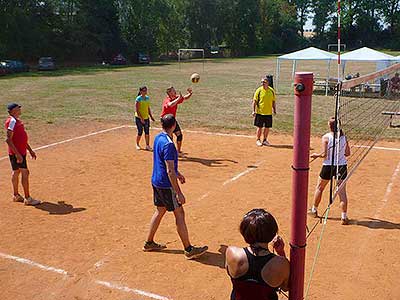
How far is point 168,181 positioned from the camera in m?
6.17

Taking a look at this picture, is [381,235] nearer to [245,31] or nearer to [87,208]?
[87,208]

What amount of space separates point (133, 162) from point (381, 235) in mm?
6365

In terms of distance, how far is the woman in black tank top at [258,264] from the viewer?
314 cm

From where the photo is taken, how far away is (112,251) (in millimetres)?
6660

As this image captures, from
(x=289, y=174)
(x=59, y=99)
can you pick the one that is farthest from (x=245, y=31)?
(x=289, y=174)

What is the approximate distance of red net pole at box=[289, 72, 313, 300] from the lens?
317 centimetres

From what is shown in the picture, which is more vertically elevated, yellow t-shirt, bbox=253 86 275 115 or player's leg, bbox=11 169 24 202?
yellow t-shirt, bbox=253 86 275 115

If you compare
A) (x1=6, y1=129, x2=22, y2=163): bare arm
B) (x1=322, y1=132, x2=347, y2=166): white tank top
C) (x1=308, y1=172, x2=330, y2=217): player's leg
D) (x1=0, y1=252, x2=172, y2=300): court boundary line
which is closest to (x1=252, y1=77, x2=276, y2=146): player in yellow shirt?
(x1=308, y1=172, x2=330, y2=217): player's leg

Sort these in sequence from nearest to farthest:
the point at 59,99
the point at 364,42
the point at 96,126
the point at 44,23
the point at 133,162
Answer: the point at 133,162, the point at 96,126, the point at 59,99, the point at 44,23, the point at 364,42

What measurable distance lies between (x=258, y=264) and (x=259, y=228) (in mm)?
248

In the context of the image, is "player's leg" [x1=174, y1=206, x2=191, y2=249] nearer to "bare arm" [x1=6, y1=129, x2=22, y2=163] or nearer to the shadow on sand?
the shadow on sand

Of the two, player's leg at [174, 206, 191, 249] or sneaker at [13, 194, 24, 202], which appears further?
sneaker at [13, 194, 24, 202]

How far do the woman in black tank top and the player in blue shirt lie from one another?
285 centimetres

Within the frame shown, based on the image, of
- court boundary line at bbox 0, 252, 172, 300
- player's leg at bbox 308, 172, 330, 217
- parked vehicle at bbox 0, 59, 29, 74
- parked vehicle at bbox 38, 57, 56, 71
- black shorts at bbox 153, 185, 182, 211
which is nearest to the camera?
court boundary line at bbox 0, 252, 172, 300
